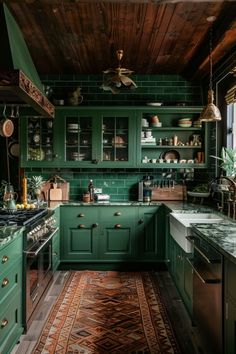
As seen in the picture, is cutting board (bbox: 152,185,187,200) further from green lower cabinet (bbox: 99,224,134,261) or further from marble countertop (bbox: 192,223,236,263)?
marble countertop (bbox: 192,223,236,263)

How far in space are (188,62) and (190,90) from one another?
64 cm

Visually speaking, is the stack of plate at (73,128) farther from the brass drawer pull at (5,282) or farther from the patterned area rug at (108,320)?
the brass drawer pull at (5,282)

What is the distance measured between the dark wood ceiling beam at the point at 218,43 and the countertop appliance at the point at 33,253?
93.5 inches

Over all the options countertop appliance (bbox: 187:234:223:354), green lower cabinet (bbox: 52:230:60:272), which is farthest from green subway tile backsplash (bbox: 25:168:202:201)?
countertop appliance (bbox: 187:234:223:354)

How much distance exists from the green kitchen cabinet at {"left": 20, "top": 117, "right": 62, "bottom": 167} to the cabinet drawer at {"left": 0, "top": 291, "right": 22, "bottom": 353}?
2.44 meters

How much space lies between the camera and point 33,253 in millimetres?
2734

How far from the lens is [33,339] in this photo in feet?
8.82

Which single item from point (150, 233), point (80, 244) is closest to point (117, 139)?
point (150, 233)

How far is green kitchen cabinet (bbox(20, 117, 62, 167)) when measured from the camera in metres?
4.70

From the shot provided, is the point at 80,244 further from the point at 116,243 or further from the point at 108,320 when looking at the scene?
the point at 108,320

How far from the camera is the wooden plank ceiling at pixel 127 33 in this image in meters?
2.92

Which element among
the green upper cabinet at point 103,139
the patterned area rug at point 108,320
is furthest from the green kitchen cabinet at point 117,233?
the green upper cabinet at point 103,139

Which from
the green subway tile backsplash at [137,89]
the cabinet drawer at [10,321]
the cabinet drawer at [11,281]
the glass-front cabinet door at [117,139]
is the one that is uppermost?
the green subway tile backsplash at [137,89]

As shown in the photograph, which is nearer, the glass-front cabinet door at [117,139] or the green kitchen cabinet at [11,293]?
the green kitchen cabinet at [11,293]
